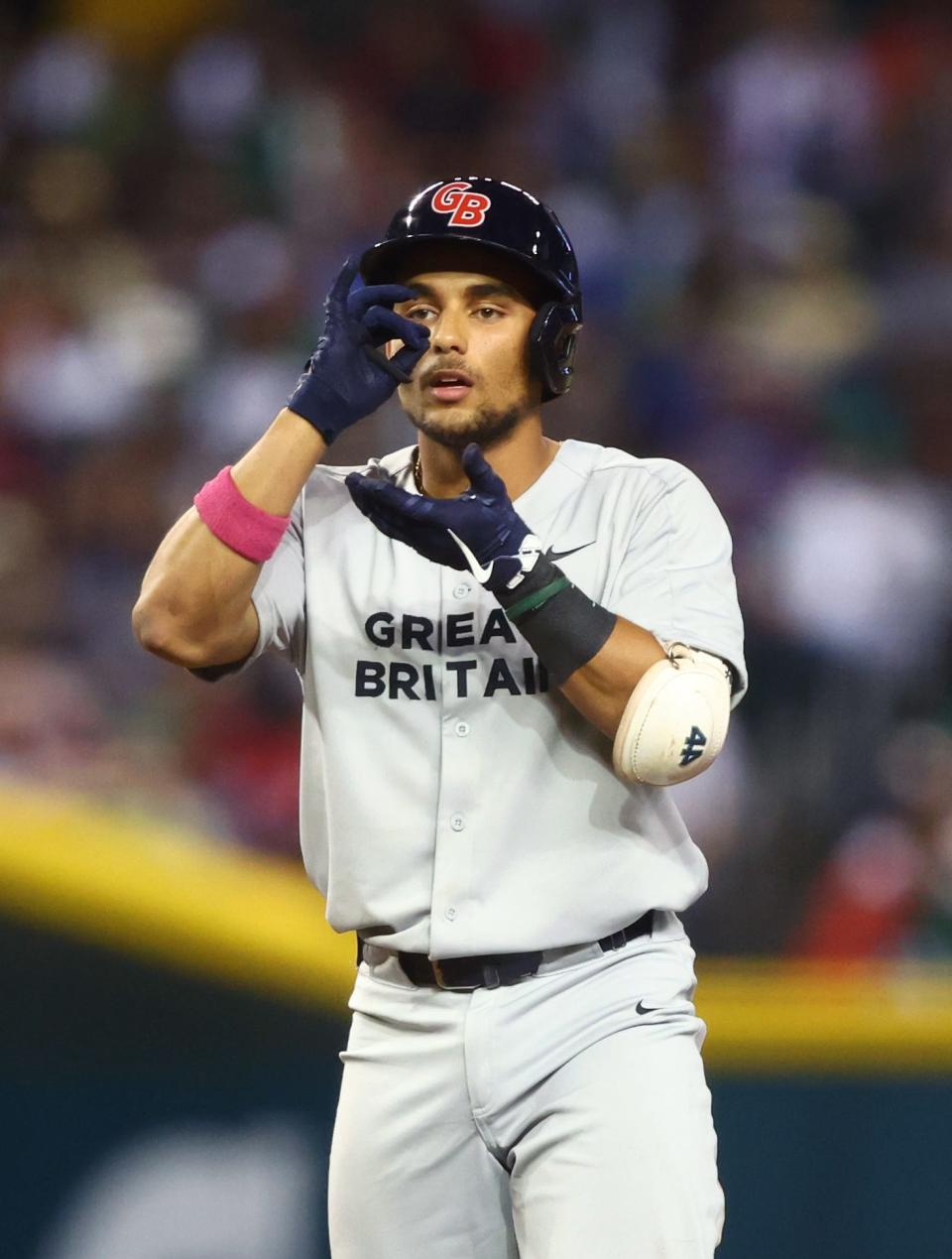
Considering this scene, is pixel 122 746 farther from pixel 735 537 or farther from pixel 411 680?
pixel 411 680

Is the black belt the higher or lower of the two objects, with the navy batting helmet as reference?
lower

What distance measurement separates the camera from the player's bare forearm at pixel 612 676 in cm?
220

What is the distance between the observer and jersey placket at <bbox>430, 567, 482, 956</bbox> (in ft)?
7.61

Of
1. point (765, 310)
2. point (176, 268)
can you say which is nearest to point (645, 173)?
point (765, 310)

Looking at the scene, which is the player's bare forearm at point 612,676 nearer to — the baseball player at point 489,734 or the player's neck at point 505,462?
the baseball player at point 489,734

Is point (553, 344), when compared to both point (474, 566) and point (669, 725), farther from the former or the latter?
point (669, 725)

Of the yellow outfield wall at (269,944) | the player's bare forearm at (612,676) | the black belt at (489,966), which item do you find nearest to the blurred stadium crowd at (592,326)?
the yellow outfield wall at (269,944)

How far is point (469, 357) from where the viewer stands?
245 cm

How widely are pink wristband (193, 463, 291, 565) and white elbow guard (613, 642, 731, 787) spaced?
53 centimetres

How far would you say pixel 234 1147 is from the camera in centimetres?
347

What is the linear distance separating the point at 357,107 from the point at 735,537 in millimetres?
2775

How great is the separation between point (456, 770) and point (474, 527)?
0.36 meters

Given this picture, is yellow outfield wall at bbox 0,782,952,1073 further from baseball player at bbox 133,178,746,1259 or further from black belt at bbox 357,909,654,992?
black belt at bbox 357,909,654,992

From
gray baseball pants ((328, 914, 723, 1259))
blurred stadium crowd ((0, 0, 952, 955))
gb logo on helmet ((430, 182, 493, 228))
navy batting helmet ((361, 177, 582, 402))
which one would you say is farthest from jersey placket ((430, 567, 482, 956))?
blurred stadium crowd ((0, 0, 952, 955))
